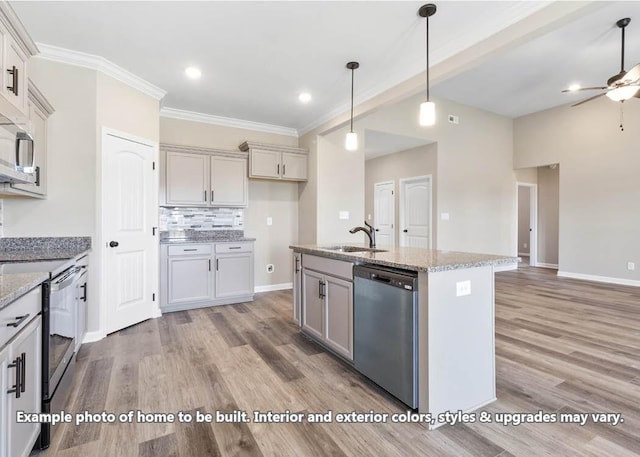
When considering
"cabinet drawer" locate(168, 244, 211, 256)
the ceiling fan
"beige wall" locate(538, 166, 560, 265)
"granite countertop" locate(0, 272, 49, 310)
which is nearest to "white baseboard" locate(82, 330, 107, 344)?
"cabinet drawer" locate(168, 244, 211, 256)

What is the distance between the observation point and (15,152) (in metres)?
2.10

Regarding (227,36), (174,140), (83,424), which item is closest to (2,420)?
(83,424)

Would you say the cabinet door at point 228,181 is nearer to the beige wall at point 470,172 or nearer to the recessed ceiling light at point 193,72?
the recessed ceiling light at point 193,72

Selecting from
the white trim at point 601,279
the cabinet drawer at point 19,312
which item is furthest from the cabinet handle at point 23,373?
the white trim at point 601,279

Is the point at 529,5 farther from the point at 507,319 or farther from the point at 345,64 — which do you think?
the point at 507,319

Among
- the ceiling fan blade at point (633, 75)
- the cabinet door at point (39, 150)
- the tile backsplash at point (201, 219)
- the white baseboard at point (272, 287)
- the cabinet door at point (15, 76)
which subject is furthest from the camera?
the white baseboard at point (272, 287)

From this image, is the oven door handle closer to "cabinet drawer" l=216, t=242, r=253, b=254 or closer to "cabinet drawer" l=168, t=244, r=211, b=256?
"cabinet drawer" l=168, t=244, r=211, b=256

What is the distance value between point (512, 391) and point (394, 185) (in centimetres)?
543

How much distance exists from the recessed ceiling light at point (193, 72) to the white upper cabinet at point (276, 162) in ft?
4.25

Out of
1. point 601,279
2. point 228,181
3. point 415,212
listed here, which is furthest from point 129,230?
point 601,279

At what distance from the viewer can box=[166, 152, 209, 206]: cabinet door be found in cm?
416

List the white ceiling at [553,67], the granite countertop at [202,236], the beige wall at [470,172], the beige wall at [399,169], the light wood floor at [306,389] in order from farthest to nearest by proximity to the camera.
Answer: the beige wall at [399,169], the beige wall at [470,172], the granite countertop at [202,236], the white ceiling at [553,67], the light wood floor at [306,389]

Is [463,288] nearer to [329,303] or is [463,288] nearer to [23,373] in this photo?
[329,303]

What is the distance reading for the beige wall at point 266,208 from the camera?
4832 mm
